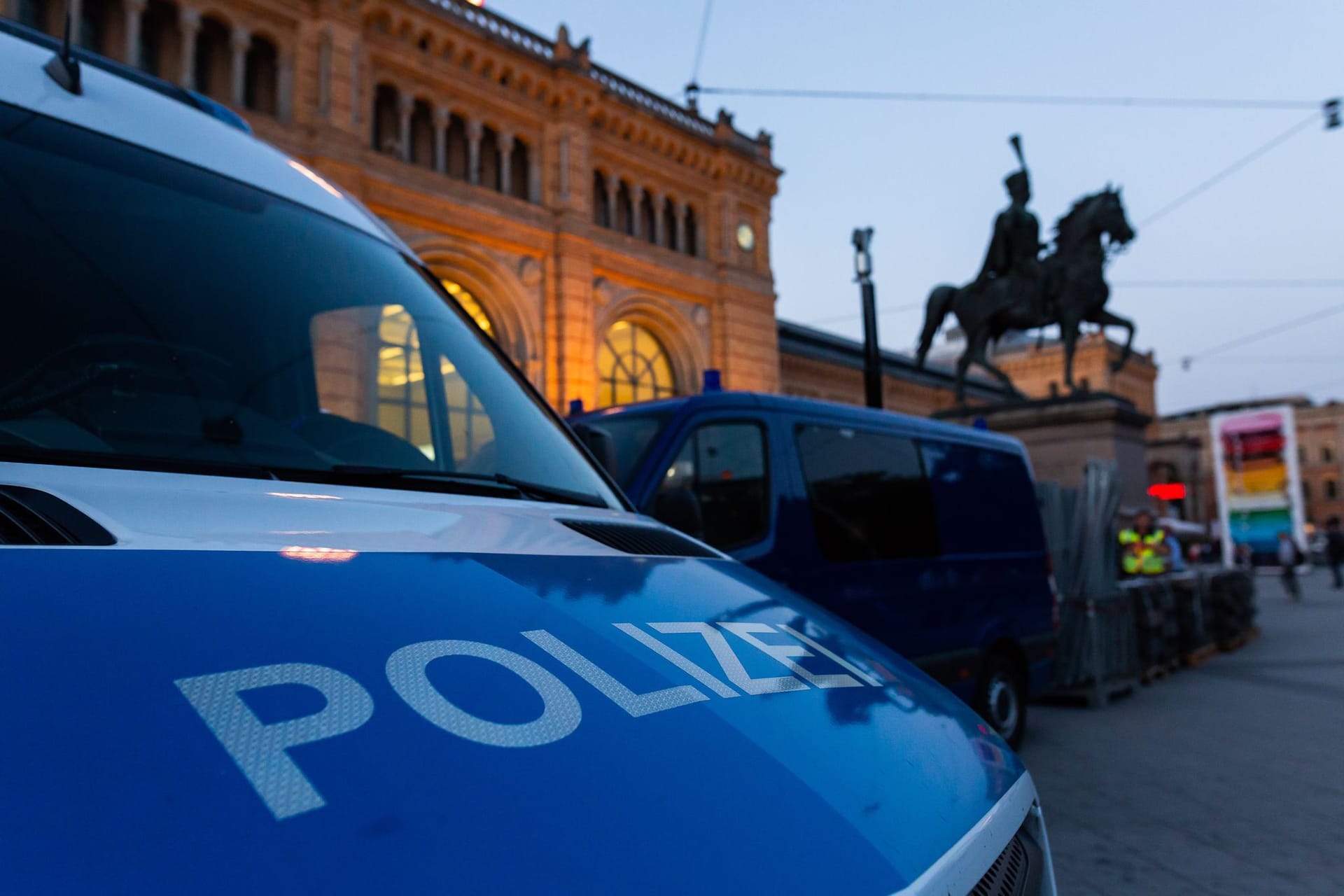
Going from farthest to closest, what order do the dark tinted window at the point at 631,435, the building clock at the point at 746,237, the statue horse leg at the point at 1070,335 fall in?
the building clock at the point at 746,237, the statue horse leg at the point at 1070,335, the dark tinted window at the point at 631,435

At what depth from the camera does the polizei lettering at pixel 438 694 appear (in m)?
0.79

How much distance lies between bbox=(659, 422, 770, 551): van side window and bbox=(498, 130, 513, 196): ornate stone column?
16.4 m

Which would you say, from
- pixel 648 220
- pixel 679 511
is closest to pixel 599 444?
pixel 679 511

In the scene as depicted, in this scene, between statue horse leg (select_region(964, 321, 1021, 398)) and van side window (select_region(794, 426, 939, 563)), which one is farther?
statue horse leg (select_region(964, 321, 1021, 398))

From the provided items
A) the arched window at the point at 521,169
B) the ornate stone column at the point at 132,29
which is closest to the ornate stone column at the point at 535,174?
the arched window at the point at 521,169

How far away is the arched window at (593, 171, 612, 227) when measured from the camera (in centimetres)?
2206

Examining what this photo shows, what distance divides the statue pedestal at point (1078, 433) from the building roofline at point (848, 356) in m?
10.9

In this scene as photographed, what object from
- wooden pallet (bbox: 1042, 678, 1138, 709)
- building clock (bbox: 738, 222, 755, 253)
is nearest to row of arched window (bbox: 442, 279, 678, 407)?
building clock (bbox: 738, 222, 755, 253)

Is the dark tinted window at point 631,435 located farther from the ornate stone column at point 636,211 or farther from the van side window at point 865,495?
the ornate stone column at point 636,211

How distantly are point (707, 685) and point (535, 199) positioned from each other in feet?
66.5

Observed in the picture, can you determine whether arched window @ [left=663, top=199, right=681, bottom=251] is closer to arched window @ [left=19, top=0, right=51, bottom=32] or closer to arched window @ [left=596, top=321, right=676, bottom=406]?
arched window @ [left=596, top=321, right=676, bottom=406]

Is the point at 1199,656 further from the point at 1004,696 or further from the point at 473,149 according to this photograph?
the point at 473,149

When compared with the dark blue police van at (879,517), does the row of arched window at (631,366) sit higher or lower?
higher

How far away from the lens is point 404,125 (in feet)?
59.7
